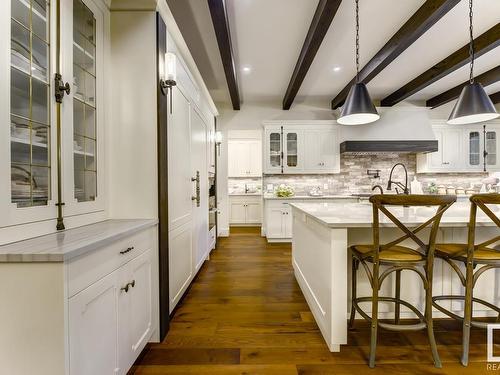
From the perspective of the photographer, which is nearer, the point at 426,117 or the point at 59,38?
the point at 59,38

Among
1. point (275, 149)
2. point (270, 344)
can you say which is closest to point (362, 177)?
point (275, 149)

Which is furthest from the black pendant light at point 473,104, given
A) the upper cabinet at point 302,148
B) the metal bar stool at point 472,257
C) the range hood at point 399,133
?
the upper cabinet at point 302,148

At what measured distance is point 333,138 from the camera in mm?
5059

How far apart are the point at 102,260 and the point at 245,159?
21.0ft

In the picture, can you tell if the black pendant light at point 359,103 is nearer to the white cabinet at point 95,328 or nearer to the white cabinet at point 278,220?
the white cabinet at point 95,328

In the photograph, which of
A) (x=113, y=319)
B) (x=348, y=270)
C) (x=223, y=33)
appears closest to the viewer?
(x=113, y=319)

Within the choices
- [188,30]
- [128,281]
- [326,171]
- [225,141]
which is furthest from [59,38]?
[326,171]

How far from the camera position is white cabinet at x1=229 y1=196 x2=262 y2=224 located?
6.86m

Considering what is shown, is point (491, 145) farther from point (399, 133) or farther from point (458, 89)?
point (399, 133)

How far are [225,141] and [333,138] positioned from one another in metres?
2.20

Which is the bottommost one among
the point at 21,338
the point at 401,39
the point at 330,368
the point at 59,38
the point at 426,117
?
the point at 330,368

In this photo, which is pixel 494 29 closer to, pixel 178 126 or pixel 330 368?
pixel 178 126

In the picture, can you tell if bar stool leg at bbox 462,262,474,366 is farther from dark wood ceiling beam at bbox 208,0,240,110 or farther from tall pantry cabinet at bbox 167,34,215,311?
dark wood ceiling beam at bbox 208,0,240,110

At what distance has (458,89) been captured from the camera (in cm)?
446
